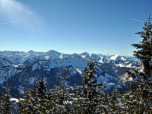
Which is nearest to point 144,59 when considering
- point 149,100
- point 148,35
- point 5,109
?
point 148,35

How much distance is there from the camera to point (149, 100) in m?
8.43

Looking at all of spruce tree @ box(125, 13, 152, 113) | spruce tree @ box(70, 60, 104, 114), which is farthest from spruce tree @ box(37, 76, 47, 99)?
spruce tree @ box(125, 13, 152, 113)

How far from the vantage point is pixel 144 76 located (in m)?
8.88

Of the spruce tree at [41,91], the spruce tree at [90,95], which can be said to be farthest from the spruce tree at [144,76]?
the spruce tree at [41,91]

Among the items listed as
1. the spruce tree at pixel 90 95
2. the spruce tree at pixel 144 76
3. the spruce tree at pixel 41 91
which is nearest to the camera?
the spruce tree at pixel 144 76

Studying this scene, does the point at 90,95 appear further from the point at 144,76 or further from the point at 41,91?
the point at 41,91

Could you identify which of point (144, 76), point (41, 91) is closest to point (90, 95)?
point (144, 76)

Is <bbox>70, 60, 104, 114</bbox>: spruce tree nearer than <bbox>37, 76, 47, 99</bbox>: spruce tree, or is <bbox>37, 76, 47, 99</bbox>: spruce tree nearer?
<bbox>70, 60, 104, 114</bbox>: spruce tree

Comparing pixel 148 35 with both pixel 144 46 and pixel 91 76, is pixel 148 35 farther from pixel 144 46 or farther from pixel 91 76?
pixel 91 76

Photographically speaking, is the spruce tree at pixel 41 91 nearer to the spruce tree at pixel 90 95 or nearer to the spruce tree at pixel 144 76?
the spruce tree at pixel 90 95

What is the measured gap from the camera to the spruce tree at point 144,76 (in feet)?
27.9

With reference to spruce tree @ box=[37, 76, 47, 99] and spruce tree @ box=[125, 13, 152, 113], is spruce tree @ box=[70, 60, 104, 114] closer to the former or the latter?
spruce tree @ box=[125, 13, 152, 113]

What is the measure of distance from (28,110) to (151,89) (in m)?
16.6

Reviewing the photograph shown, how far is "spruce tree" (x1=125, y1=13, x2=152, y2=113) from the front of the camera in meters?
A: 8.50
